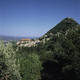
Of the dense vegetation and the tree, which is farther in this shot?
the tree

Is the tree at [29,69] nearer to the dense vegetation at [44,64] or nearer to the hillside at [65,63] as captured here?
the dense vegetation at [44,64]

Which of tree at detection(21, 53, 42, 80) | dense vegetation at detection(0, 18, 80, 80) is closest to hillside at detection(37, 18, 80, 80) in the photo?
dense vegetation at detection(0, 18, 80, 80)

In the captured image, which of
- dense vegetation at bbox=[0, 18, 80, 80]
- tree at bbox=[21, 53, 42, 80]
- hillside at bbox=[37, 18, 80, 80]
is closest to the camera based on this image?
dense vegetation at bbox=[0, 18, 80, 80]

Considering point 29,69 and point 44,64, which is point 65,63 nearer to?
point 44,64

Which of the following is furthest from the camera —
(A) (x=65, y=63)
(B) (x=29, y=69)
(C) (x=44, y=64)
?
(C) (x=44, y=64)

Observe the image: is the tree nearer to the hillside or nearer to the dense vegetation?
the dense vegetation

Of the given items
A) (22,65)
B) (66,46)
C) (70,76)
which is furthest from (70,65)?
(22,65)

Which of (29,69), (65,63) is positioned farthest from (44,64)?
(29,69)

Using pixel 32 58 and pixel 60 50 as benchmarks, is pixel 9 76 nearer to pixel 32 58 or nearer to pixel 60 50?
pixel 32 58

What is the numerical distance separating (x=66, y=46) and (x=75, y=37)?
9.95ft

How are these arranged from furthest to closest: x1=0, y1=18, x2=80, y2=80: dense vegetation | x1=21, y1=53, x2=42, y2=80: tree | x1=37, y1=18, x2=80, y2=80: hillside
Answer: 1. x1=37, y1=18, x2=80, y2=80: hillside
2. x1=21, y1=53, x2=42, y2=80: tree
3. x1=0, y1=18, x2=80, y2=80: dense vegetation

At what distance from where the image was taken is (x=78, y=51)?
90.6ft

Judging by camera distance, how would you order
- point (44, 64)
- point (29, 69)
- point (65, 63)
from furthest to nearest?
point (44, 64) → point (65, 63) → point (29, 69)

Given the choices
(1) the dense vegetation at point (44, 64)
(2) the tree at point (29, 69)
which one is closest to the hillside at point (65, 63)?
(1) the dense vegetation at point (44, 64)
